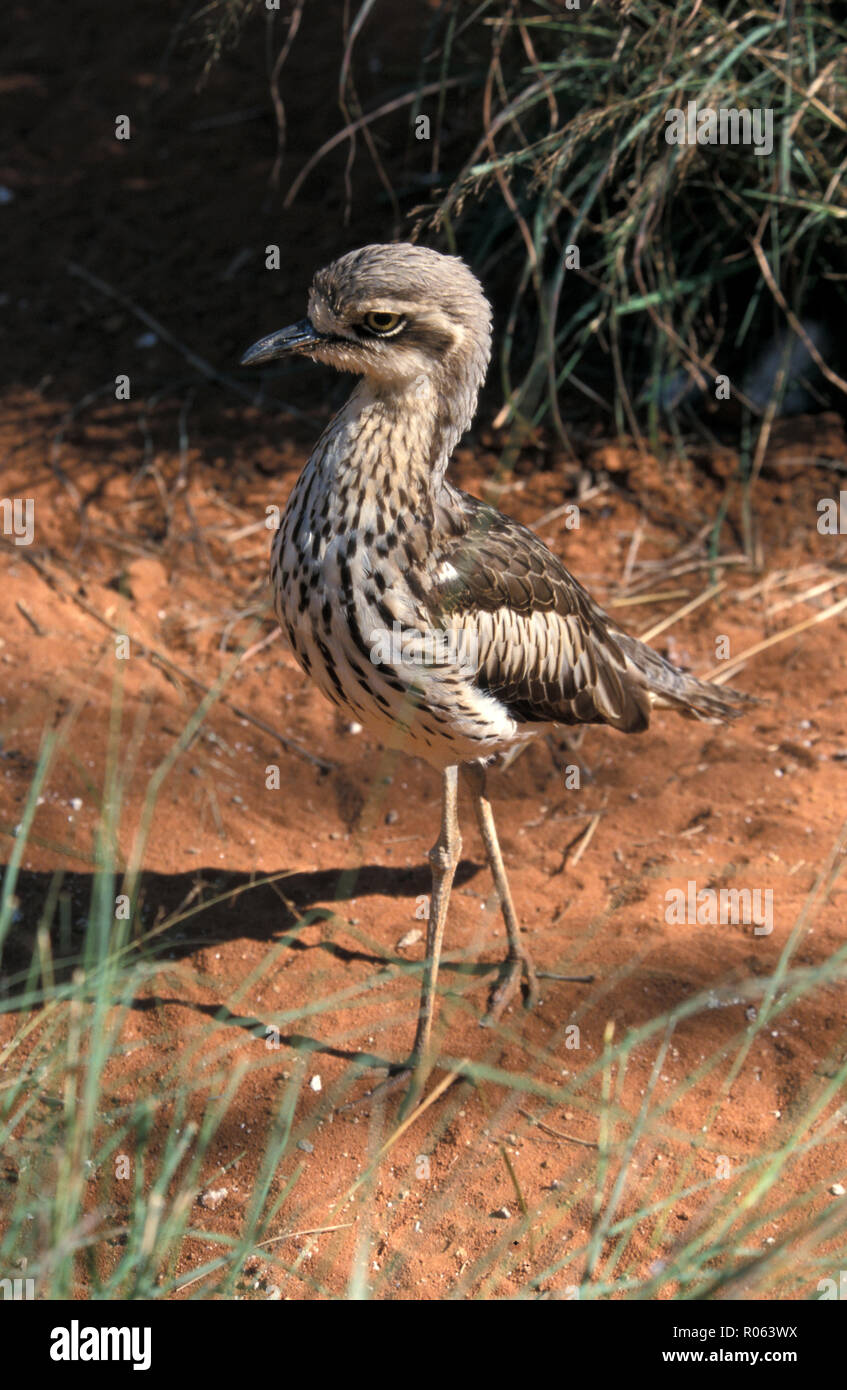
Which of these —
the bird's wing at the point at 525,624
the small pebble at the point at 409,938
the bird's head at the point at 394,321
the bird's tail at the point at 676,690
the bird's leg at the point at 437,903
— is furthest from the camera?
the bird's tail at the point at 676,690

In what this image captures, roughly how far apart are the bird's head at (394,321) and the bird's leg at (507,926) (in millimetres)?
1229

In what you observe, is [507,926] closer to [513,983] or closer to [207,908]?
[513,983]

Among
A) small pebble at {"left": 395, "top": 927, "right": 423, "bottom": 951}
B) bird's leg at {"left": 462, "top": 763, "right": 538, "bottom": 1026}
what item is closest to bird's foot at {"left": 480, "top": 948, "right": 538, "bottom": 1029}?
bird's leg at {"left": 462, "top": 763, "right": 538, "bottom": 1026}

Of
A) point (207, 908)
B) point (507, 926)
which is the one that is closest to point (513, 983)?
point (507, 926)

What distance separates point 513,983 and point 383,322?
1.98m

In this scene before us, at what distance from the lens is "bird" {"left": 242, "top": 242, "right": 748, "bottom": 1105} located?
10.8 feet

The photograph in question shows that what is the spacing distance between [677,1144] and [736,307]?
4.30m

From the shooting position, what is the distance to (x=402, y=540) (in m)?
3.35

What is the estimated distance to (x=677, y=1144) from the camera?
3422 millimetres

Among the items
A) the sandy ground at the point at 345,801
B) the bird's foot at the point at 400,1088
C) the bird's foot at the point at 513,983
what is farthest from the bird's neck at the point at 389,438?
the bird's foot at the point at 400,1088

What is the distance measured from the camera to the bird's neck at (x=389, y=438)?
10.9 ft

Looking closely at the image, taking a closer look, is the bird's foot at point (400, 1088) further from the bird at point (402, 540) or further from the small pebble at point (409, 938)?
the small pebble at point (409, 938)

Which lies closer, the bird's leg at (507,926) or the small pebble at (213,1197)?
the small pebble at (213,1197)

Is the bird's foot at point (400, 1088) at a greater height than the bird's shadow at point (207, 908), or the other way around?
the bird's shadow at point (207, 908)
